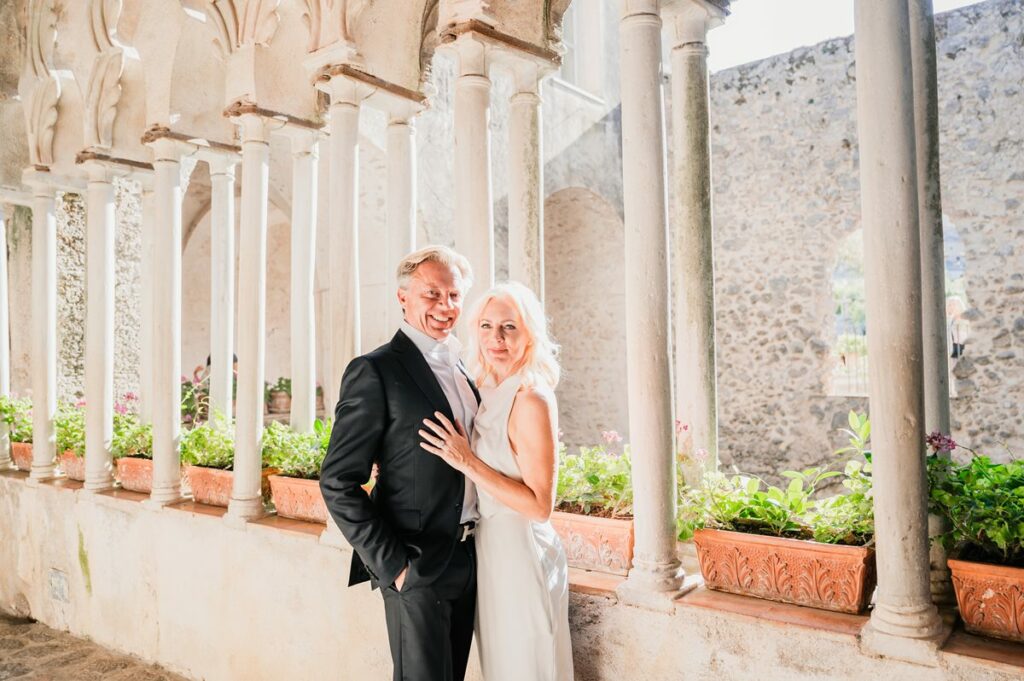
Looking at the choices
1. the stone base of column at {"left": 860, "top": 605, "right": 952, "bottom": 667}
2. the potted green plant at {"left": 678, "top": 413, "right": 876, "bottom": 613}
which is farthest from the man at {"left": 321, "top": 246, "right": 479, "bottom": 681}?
the stone base of column at {"left": 860, "top": 605, "right": 952, "bottom": 667}

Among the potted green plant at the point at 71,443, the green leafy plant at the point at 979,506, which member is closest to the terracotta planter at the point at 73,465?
the potted green plant at the point at 71,443

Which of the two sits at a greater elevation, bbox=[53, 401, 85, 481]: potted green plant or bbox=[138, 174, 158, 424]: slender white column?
bbox=[138, 174, 158, 424]: slender white column

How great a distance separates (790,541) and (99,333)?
447 cm

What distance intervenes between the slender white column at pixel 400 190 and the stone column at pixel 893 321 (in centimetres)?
245

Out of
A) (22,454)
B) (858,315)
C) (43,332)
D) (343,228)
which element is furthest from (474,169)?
(858,315)

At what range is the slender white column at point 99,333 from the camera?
4.73 meters

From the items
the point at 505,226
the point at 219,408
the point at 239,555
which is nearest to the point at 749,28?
the point at 505,226

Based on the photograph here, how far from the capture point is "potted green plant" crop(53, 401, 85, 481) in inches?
200

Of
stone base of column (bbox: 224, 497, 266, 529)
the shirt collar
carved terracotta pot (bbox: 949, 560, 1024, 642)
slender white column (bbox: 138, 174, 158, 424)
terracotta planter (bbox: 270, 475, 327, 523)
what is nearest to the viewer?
carved terracotta pot (bbox: 949, 560, 1024, 642)

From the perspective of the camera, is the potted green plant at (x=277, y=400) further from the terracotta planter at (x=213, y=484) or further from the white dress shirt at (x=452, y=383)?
the white dress shirt at (x=452, y=383)

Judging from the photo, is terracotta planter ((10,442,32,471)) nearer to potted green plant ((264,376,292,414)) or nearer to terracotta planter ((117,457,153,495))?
terracotta planter ((117,457,153,495))

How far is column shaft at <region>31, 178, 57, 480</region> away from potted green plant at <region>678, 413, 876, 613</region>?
468 cm

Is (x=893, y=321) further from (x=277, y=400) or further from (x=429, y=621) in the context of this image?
(x=277, y=400)

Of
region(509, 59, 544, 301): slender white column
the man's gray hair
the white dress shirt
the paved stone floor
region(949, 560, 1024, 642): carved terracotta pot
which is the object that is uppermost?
region(509, 59, 544, 301): slender white column
